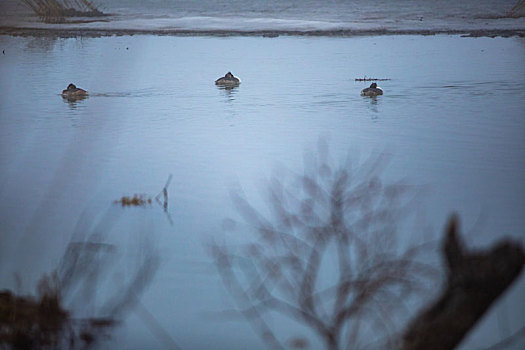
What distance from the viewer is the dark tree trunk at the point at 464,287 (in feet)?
9.27

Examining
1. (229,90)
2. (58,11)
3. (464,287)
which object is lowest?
(58,11)

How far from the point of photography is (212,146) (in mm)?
9867

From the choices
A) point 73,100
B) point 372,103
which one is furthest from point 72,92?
point 372,103

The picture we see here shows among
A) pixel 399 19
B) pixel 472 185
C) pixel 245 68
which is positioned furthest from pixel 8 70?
pixel 399 19

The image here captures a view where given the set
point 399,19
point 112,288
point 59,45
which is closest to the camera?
point 112,288

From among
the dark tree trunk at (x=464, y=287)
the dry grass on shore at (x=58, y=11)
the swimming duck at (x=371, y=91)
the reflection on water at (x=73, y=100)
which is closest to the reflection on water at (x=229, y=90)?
the swimming duck at (x=371, y=91)

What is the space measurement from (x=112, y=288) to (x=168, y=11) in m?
37.1

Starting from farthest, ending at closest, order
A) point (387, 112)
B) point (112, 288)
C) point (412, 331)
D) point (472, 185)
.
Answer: point (387, 112), point (472, 185), point (112, 288), point (412, 331)

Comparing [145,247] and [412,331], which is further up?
[412,331]

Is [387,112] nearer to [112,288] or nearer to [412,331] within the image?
[112,288]

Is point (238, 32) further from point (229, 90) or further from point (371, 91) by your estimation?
point (371, 91)

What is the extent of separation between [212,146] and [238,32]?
2065cm

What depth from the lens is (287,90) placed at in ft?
48.8

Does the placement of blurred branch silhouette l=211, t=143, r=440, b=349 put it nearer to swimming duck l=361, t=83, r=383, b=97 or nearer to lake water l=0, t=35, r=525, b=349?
lake water l=0, t=35, r=525, b=349
